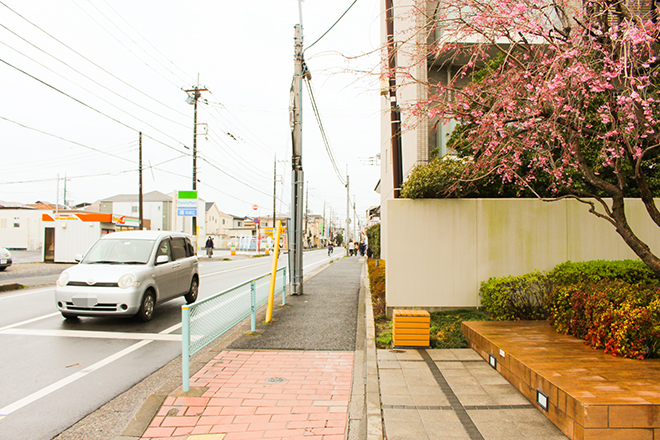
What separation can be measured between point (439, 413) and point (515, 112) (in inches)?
158

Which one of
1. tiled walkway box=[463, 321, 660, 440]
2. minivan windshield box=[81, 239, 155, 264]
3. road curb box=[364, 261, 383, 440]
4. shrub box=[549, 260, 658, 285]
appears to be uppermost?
minivan windshield box=[81, 239, 155, 264]

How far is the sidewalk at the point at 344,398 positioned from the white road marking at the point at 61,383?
1.42m

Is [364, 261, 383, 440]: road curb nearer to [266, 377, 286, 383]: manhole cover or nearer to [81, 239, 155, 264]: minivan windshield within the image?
[266, 377, 286, 383]: manhole cover

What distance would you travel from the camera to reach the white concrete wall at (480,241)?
7602 mm

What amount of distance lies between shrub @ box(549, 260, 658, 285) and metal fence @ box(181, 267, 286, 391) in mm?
5231

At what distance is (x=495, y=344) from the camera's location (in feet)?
16.5

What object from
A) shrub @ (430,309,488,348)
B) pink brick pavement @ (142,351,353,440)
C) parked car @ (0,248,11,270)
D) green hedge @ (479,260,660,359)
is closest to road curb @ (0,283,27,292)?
parked car @ (0,248,11,270)

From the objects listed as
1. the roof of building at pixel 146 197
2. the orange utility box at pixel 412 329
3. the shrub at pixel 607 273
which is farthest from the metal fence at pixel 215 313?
the roof of building at pixel 146 197

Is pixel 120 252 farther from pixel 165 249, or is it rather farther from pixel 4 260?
pixel 4 260

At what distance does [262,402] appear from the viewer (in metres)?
4.22

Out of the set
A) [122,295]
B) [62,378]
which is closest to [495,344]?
[62,378]

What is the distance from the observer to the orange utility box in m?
5.95

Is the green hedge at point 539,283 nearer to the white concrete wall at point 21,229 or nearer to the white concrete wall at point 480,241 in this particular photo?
the white concrete wall at point 480,241

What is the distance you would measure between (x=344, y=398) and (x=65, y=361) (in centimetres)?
396
